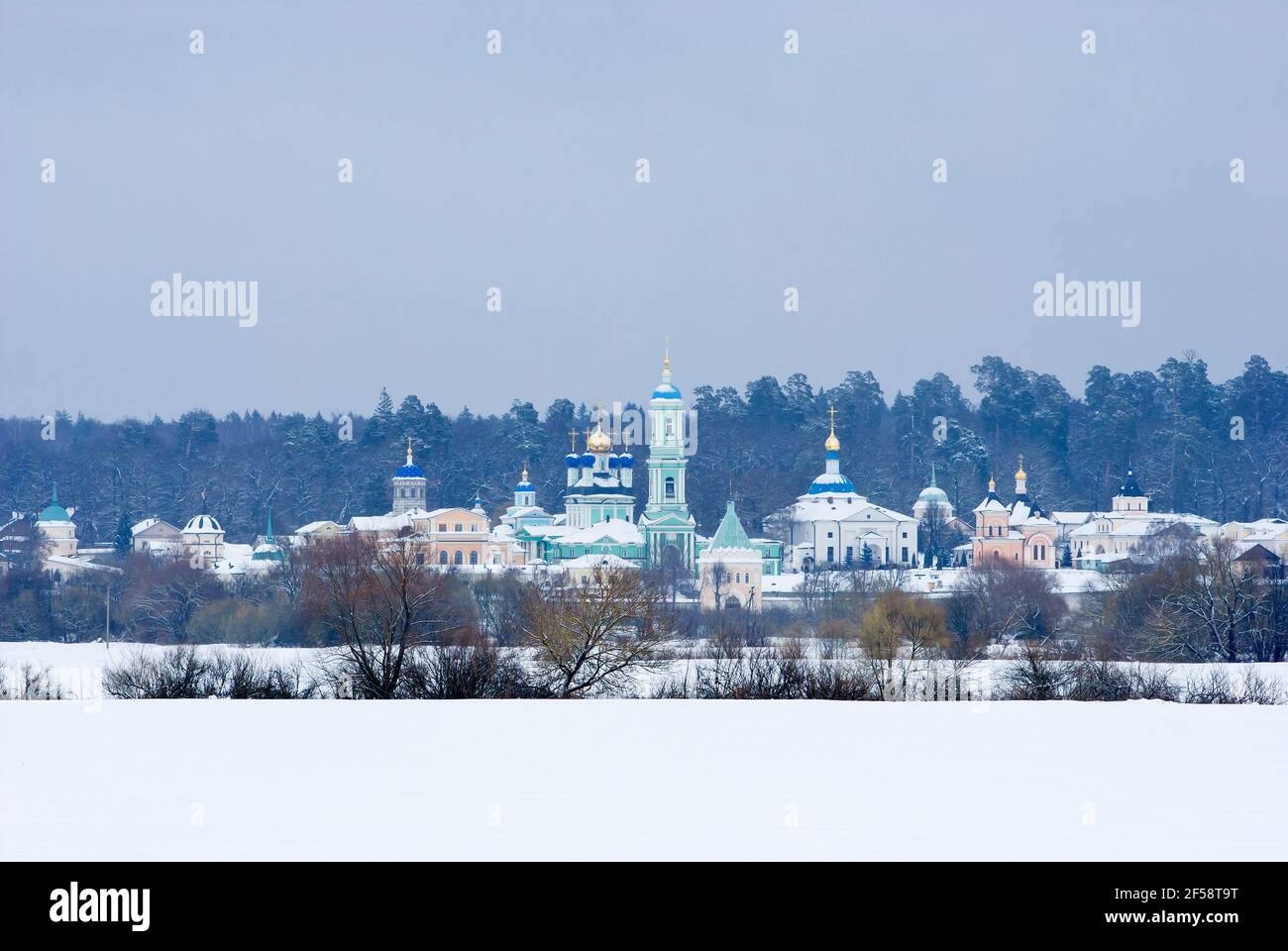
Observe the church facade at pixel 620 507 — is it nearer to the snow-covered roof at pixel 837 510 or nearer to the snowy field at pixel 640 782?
the snow-covered roof at pixel 837 510

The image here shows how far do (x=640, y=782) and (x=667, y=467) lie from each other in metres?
65.7

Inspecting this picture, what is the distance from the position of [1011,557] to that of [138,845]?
6383cm

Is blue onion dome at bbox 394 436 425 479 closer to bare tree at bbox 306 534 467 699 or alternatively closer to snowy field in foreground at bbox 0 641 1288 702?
bare tree at bbox 306 534 467 699

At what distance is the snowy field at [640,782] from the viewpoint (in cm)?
1009

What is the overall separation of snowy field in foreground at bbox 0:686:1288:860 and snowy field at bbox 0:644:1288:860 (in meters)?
0.03

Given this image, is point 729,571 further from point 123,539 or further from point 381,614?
→ point 381,614

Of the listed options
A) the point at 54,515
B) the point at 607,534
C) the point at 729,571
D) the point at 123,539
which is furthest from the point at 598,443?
the point at 54,515

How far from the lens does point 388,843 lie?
1003 cm

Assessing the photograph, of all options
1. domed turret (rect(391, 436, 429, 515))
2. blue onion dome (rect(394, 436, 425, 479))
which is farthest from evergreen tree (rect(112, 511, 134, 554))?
blue onion dome (rect(394, 436, 425, 479))

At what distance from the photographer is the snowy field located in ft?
33.1

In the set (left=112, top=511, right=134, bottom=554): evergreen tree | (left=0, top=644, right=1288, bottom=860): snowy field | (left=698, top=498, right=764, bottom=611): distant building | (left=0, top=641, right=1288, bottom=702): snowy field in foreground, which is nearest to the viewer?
(left=0, top=644, right=1288, bottom=860): snowy field

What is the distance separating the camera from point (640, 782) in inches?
485

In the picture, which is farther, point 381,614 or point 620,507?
point 620,507

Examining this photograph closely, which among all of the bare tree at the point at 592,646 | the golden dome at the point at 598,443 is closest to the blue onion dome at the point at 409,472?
the golden dome at the point at 598,443
